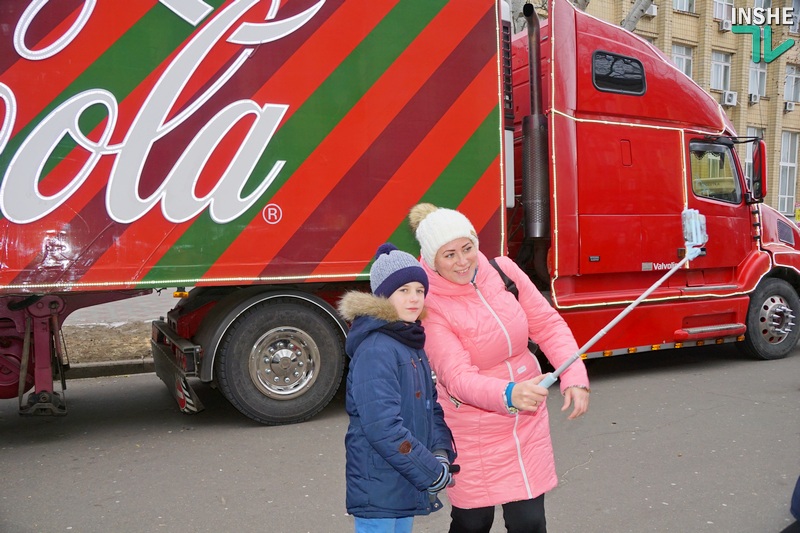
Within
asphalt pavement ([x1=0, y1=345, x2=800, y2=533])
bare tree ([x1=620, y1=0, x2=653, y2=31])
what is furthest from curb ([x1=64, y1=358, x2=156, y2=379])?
bare tree ([x1=620, y1=0, x2=653, y2=31])

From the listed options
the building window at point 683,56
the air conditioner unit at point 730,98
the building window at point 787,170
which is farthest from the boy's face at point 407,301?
the building window at point 787,170

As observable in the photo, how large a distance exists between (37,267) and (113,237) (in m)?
0.52

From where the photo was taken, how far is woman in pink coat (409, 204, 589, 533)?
2.41 metres

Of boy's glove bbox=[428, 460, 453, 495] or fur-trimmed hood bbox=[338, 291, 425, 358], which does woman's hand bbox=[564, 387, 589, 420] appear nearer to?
boy's glove bbox=[428, 460, 453, 495]

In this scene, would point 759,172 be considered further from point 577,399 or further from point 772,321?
point 577,399

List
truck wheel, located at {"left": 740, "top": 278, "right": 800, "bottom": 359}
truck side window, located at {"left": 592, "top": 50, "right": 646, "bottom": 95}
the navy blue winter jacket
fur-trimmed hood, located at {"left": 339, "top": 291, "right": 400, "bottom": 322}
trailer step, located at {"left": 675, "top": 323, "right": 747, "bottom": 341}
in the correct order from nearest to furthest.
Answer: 1. the navy blue winter jacket
2. fur-trimmed hood, located at {"left": 339, "top": 291, "right": 400, "bottom": 322}
3. truck side window, located at {"left": 592, "top": 50, "right": 646, "bottom": 95}
4. trailer step, located at {"left": 675, "top": 323, "right": 747, "bottom": 341}
5. truck wheel, located at {"left": 740, "top": 278, "right": 800, "bottom": 359}

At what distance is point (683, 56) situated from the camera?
89.6 ft

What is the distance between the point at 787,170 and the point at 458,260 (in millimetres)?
32531

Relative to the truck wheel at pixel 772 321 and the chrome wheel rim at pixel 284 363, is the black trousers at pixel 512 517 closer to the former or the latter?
the chrome wheel rim at pixel 284 363

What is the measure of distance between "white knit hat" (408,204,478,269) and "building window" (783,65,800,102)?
106ft

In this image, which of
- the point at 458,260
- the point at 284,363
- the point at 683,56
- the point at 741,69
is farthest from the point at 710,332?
the point at 741,69

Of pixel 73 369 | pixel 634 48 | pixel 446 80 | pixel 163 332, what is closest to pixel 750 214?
pixel 634 48

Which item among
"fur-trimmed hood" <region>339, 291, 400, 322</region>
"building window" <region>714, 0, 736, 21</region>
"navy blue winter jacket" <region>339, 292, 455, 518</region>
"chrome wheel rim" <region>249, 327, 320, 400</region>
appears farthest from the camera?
"building window" <region>714, 0, 736, 21</region>

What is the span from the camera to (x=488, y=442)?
2451 mm
